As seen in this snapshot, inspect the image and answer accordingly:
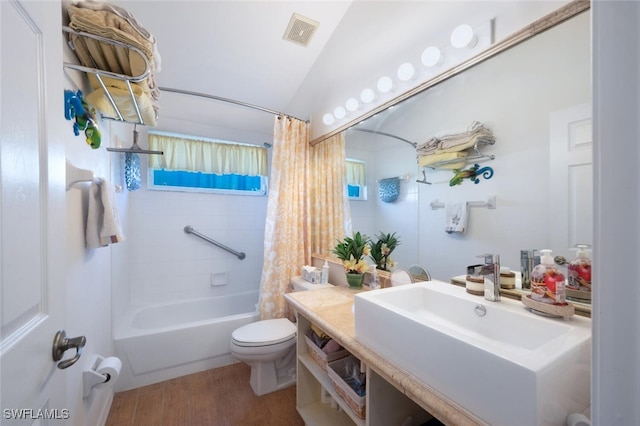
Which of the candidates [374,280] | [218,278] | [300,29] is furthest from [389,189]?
[218,278]

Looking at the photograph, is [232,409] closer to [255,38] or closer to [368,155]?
[368,155]

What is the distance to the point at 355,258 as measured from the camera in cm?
158

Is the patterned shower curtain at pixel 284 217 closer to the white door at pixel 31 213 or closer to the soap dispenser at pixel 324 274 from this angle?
the soap dispenser at pixel 324 274

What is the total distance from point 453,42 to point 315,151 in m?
1.34

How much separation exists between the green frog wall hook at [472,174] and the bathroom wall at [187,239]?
2214mm

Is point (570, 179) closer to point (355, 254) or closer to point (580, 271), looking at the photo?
point (580, 271)

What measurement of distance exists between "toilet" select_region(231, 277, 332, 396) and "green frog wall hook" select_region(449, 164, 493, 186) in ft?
3.59

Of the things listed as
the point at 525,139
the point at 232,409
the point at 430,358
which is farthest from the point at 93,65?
the point at 232,409

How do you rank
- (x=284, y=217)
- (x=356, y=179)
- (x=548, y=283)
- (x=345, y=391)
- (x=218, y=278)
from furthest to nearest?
(x=218, y=278) → (x=284, y=217) → (x=356, y=179) → (x=345, y=391) → (x=548, y=283)

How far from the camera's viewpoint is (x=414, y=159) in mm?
1354

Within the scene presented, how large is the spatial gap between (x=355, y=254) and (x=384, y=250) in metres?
0.19

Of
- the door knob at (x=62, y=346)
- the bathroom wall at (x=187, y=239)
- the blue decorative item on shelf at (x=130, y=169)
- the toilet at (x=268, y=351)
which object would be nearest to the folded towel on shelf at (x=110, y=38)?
the blue decorative item on shelf at (x=130, y=169)

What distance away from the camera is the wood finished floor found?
147 centimetres

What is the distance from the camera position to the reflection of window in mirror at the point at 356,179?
1746 mm
